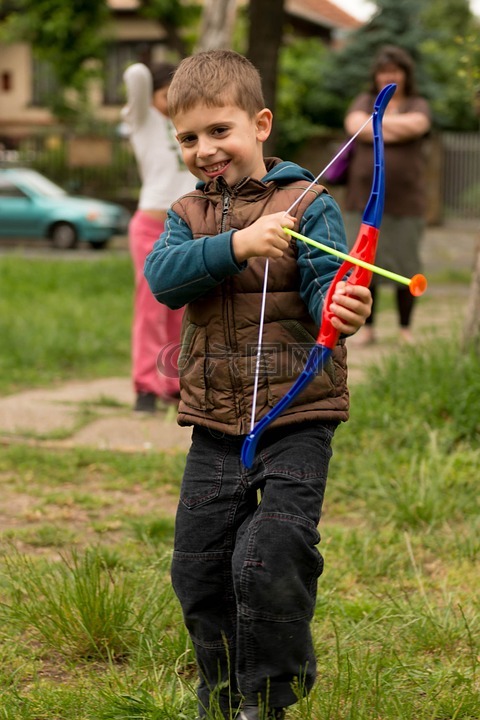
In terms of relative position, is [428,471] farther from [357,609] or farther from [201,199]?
[201,199]

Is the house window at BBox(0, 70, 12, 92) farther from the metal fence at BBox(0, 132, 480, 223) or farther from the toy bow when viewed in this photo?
the toy bow

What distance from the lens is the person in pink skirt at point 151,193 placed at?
591 cm

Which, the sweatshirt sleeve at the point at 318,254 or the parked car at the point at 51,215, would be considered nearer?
the sweatshirt sleeve at the point at 318,254

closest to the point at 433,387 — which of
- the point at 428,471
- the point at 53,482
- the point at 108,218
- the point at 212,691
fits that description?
the point at 428,471

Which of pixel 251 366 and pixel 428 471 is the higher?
pixel 251 366

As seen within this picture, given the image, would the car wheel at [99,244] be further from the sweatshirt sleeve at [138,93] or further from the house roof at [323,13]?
the house roof at [323,13]

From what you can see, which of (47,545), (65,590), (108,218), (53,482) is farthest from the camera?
(108,218)

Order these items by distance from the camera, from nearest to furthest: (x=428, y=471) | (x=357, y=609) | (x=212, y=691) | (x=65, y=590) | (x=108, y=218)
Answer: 1. (x=212, y=691)
2. (x=65, y=590)
3. (x=357, y=609)
4. (x=428, y=471)
5. (x=108, y=218)

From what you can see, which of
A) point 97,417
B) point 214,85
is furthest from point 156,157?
point 214,85

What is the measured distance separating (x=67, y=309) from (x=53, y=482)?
4.95 m

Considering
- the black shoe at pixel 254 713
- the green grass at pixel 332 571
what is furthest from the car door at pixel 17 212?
the black shoe at pixel 254 713

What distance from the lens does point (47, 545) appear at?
3941 millimetres

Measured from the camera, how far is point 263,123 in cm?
271

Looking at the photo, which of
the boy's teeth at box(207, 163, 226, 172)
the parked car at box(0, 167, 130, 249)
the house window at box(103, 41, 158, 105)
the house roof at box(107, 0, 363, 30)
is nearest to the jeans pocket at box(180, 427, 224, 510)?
the boy's teeth at box(207, 163, 226, 172)
